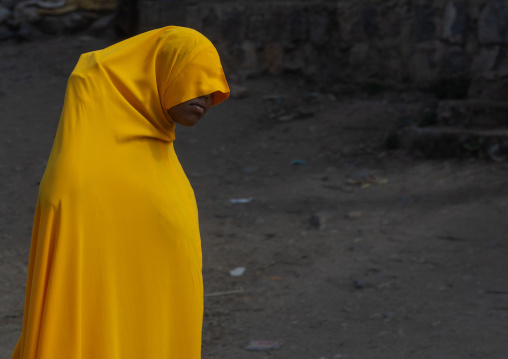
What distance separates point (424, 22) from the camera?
274 inches

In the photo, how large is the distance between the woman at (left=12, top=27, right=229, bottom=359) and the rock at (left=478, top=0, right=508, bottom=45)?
489 centimetres

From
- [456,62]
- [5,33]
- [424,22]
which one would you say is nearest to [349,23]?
[424,22]

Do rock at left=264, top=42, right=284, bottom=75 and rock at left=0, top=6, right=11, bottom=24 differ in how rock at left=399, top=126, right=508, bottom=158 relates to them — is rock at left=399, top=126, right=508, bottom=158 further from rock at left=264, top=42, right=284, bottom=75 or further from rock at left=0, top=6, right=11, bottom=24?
rock at left=0, top=6, right=11, bottom=24

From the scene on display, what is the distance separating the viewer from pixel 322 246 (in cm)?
459

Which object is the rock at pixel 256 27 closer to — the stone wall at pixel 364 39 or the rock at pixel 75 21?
the stone wall at pixel 364 39

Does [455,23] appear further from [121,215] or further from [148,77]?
[121,215]

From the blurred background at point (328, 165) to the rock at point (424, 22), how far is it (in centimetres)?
1

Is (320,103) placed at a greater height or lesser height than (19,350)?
lesser

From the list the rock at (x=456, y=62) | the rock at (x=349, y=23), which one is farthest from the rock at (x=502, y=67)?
the rock at (x=349, y=23)

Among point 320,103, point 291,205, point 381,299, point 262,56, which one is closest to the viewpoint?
point 381,299

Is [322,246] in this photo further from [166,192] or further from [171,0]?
[171,0]

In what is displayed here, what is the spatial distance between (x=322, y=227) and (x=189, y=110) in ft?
9.55

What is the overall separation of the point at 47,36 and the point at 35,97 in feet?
8.76

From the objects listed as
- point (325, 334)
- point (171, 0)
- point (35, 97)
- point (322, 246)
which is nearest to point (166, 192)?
point (325, 334)
